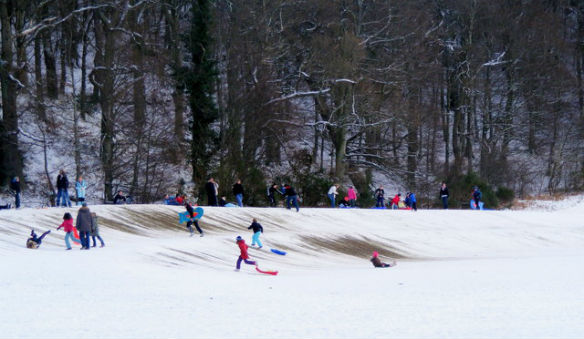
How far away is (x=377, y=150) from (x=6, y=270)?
37.6 meters

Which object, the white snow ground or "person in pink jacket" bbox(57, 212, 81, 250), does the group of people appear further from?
the white snow ground

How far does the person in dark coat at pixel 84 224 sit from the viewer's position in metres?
24.1

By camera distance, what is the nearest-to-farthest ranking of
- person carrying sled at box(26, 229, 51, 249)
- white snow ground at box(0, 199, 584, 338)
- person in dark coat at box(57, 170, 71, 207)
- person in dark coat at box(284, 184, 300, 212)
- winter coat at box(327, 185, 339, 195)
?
1. white snow ground at box(0, 199, 584, 338)
2. person carrying sled at box(26, 229, 51, 249)
3. person in dark coat at box(57, 170, 71, 207)
4. person in dark coat at box(284, 184, 300, 212)
5. winter coat at box(327, 185, 339, 195)

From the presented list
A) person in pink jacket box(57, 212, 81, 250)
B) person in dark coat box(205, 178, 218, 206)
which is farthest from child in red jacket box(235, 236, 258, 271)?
person in dark coat box(205, 178, 218, 206)

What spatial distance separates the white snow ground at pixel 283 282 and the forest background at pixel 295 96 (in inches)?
439

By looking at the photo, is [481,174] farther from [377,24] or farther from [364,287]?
[364,287]

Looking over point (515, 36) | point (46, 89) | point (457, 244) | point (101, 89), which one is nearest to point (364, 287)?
point (457, 244)

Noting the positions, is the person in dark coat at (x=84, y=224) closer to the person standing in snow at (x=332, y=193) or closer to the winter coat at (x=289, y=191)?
the winter coat at (x=289, y=191)

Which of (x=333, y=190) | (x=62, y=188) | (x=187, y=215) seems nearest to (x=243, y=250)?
(x=187, y=215)

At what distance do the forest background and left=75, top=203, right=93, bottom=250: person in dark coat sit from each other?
1731 centimetres

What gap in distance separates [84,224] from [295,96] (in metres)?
27.3

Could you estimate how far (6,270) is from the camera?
63.7 ft

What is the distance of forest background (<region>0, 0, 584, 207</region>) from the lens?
44.3 metres

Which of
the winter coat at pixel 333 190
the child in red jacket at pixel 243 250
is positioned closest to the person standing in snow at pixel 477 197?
the winter coat at pixel 333 190
